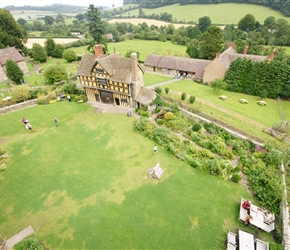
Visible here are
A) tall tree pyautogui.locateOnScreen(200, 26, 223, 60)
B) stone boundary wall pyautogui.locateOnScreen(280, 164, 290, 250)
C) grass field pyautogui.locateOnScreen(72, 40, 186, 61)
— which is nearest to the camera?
stone boundary wall pyautogui.locateOnScreen(280, 164, 290, 250)

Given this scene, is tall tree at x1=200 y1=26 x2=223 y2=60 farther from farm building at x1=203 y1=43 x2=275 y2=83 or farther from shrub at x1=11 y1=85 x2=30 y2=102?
shrub at x1=11 y1=85 x2=30 y2=102

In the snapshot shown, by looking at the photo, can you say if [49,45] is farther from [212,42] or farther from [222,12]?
[222,12]

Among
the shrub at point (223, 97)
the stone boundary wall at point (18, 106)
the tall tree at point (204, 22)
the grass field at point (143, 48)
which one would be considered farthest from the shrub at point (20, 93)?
the tall tree at point (204, 22)

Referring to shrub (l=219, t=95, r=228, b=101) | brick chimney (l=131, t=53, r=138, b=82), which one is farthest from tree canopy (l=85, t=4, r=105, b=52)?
shrub (l=219, t=95, r=228, b=101)

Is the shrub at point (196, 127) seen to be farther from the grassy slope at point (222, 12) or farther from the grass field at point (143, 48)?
the grassy slope at point (222, 12)

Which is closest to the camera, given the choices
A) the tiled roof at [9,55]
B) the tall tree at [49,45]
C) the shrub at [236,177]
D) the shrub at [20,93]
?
the shrub at [236,177]

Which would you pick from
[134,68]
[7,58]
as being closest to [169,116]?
[134,68]
